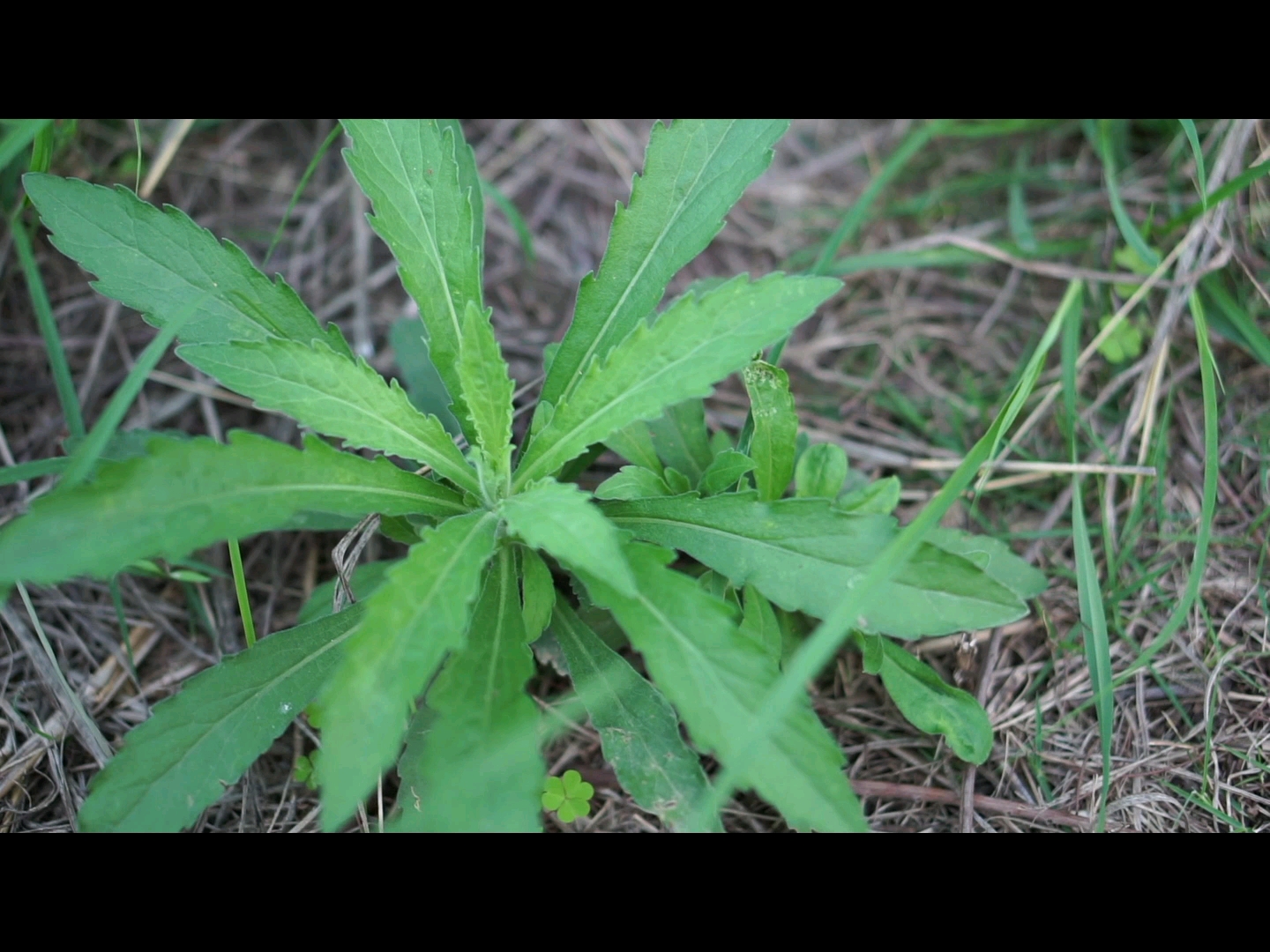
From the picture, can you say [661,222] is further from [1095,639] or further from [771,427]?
[1095,639]

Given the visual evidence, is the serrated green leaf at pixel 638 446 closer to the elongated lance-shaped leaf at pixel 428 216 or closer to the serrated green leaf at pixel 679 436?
the serrated green leaf at pixel 679 436

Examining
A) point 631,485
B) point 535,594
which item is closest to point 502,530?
point 535,594

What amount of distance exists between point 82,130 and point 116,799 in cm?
241

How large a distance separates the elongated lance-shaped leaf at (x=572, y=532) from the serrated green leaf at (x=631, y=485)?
26 cm

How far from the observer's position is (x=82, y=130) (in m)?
3.09

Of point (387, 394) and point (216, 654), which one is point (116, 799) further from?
point (387, 394)

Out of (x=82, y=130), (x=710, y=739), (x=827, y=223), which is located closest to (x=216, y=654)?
(x=710, y=739)

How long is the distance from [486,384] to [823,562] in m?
0.86

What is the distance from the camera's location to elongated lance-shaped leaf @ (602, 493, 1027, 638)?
1.91 m

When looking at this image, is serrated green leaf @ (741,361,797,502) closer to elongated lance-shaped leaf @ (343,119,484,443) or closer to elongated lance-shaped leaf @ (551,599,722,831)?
elongated lance-shaped leaf @ (551,599,722,831)

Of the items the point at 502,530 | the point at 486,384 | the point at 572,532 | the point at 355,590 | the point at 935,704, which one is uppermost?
the point at 486,384

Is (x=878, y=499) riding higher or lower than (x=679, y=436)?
lower

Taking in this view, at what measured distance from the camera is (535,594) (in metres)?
2.10

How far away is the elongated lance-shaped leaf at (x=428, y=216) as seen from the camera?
7.00ft
